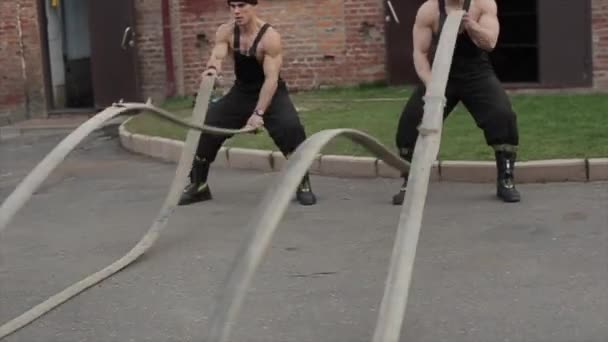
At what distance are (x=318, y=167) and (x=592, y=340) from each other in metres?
4.98

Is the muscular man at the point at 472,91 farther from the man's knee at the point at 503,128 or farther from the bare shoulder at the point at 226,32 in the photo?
the bare shoulder at the point at 226,32

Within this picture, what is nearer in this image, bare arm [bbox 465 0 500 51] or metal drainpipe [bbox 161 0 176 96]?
bare arm [bbox 465 0 500 51]

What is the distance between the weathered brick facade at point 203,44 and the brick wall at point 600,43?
2.79m

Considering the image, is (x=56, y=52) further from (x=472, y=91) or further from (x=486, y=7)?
(x=486, y=7)

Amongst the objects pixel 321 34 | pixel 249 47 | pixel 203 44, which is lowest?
pixel 203 44

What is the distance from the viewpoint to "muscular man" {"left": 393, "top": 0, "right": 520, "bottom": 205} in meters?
7.58

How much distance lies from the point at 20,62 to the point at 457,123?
7528 mm

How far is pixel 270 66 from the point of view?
26.1 ft

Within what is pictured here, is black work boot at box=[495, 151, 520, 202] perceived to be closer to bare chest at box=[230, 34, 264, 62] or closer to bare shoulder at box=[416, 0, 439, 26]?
bare shoulder at box=[416, 0, 439, 26]

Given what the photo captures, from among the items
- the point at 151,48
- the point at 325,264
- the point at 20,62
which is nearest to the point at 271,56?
the point at 325,264

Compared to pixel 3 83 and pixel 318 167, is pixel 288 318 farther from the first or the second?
pixel 3 83

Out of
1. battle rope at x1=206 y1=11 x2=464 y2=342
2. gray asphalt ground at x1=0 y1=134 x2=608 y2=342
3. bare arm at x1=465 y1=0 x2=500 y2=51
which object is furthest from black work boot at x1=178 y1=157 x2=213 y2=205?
battle rope at x1=206 y1=11 x2=464 y2=342

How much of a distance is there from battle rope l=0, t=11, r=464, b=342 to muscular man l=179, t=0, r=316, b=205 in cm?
172

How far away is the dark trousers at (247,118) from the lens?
8.14 m
